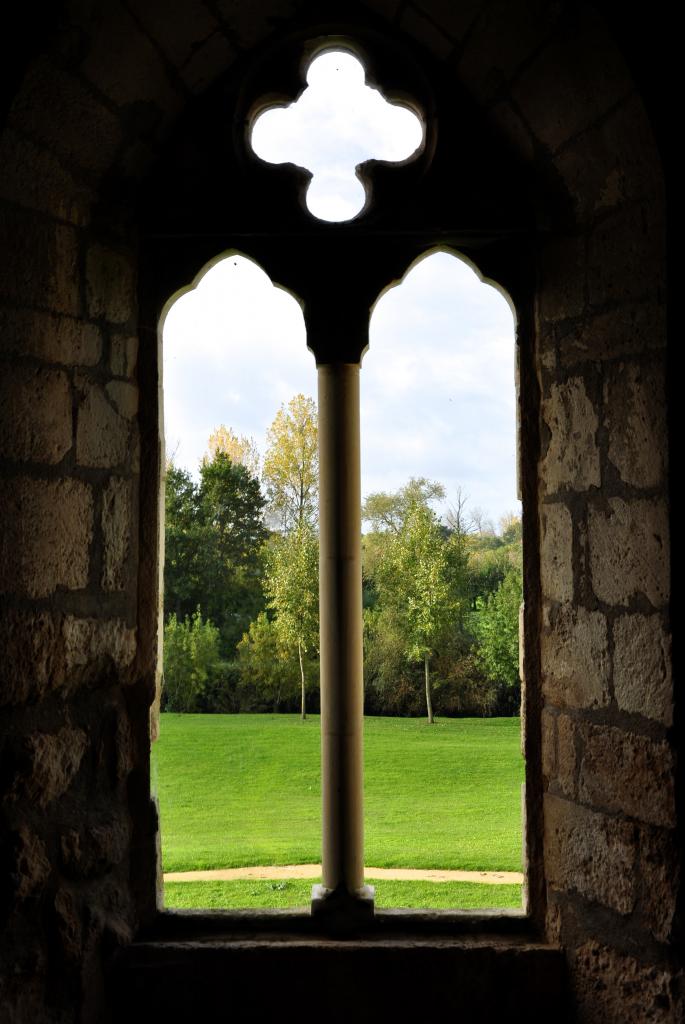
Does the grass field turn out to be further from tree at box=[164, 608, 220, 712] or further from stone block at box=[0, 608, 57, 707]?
stone block at box=[0, 608, 57, 707]

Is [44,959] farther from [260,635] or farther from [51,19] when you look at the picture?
[260,635]

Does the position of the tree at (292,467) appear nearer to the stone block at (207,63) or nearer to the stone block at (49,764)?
the stone block at (207,63)

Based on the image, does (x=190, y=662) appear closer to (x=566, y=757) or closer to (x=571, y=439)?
(x=566, y=757)

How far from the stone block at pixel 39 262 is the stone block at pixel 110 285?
43mm

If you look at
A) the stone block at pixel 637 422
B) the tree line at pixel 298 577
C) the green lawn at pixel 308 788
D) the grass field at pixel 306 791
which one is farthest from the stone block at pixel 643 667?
the green lawn at pixel 308 788

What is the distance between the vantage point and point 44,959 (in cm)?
171

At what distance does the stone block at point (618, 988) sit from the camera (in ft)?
5.42

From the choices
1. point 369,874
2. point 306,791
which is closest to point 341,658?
point 369,874

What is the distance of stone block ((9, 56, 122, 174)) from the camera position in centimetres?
175

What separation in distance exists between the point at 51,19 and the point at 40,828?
168 centimetres

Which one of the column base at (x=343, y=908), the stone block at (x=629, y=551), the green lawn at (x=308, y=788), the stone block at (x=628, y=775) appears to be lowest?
the green lawn at (x=308, y=788)

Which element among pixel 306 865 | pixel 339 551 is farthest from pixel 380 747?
pixel 339 551

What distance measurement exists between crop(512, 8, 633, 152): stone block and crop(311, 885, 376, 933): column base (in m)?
1.83

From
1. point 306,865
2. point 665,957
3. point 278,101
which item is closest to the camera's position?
point 665,957
